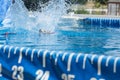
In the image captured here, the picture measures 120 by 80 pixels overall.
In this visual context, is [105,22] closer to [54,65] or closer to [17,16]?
[17,16]

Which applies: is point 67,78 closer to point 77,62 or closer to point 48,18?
point 77,62

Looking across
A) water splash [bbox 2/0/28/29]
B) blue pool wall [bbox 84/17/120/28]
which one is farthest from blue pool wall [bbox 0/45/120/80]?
blue pool wall [bbox 84/17/120/28]

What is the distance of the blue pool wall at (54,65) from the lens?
3.69 m

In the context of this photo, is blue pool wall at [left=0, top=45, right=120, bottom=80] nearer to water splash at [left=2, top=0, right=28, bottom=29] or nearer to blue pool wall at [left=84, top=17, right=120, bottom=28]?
water splash at [left=2, top=0, right=28, bottom=29]

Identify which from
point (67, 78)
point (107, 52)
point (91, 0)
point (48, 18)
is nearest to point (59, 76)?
point (67, 78)

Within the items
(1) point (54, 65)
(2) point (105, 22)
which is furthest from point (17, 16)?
(1) point (54, 65)

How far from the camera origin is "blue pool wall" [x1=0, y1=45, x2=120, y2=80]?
3.69m

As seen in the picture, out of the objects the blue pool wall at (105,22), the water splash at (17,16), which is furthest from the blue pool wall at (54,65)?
the blue pool wall at (105,22)

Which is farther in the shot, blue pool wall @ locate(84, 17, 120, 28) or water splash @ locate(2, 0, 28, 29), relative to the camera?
blue pool wall @ locate(84, 17, 120, 28)

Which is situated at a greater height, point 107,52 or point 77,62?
point 77,62

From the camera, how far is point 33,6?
33844mm

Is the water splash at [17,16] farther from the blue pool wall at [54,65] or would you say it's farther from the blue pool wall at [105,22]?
the blue pool wall at [54,65]

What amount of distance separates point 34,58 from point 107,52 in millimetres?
4712

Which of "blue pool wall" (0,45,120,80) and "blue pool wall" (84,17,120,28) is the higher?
"blue pool wall" (0,45,120,80)
